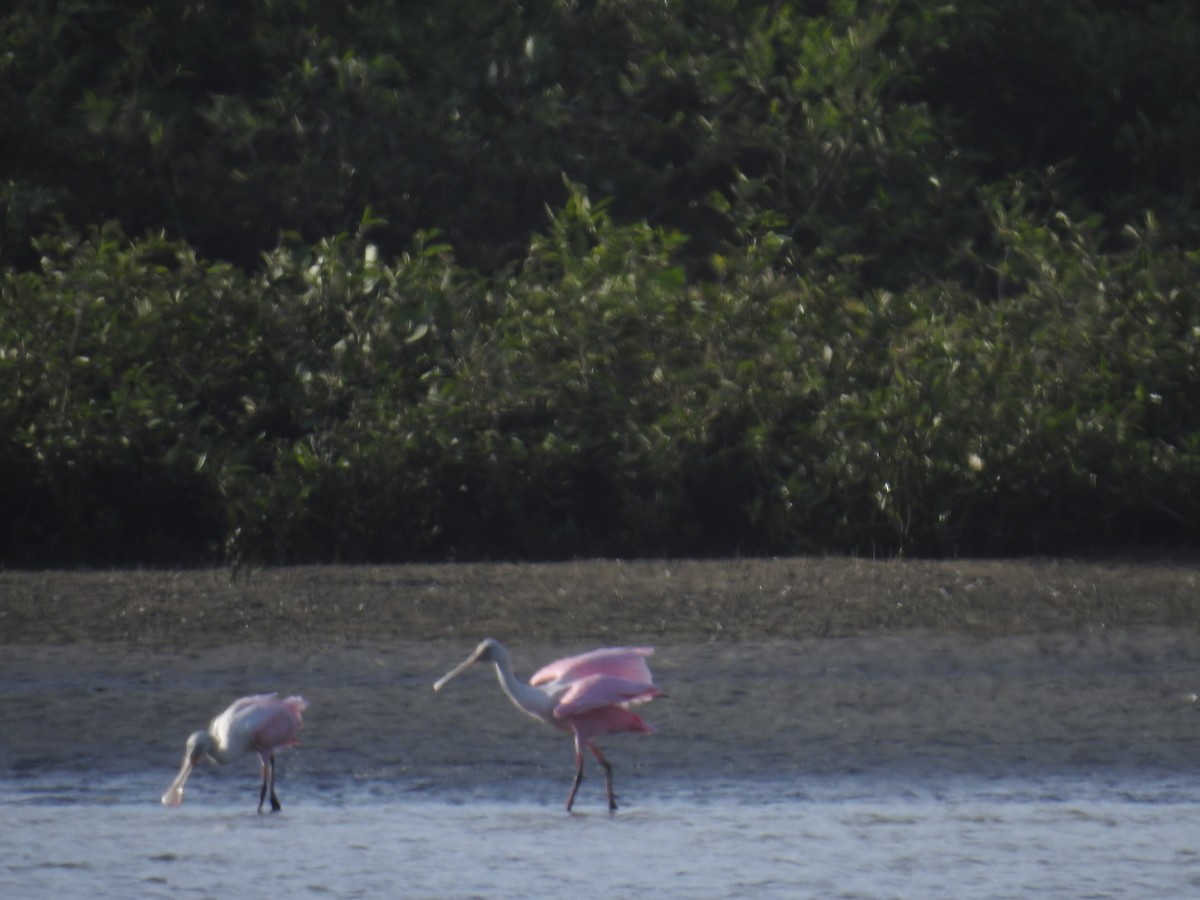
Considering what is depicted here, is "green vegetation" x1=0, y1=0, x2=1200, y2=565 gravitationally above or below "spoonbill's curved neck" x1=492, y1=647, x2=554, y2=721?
above

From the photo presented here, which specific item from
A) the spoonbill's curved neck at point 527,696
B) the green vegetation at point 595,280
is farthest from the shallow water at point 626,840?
the green vegetation at point 595,280

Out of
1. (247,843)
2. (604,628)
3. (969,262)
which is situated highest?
(969,262)

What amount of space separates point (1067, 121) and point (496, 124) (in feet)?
14.5

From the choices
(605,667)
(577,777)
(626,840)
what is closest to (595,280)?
(605,667)

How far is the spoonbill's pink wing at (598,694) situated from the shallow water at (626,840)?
1.04 feet

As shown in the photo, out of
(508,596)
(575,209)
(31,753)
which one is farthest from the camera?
(575,209)

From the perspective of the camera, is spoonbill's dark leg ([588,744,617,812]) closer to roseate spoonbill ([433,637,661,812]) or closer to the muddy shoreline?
Answer: roseate spoonbill ([433,637,661,812])

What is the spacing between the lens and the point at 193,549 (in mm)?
10008

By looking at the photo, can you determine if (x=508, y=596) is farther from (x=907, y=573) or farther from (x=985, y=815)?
(x=985, y=815)

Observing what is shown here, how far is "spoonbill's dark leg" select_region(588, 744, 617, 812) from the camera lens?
564 centimetres

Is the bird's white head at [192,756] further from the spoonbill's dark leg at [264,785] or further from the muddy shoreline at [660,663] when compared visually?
the muddy shoreline at [660,663]

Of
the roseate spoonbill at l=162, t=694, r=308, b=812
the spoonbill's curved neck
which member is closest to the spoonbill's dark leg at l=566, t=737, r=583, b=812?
the spoonbill's curved neck

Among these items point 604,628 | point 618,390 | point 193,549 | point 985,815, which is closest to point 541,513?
point 618,390

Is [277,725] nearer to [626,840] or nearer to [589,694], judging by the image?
[589,694]
